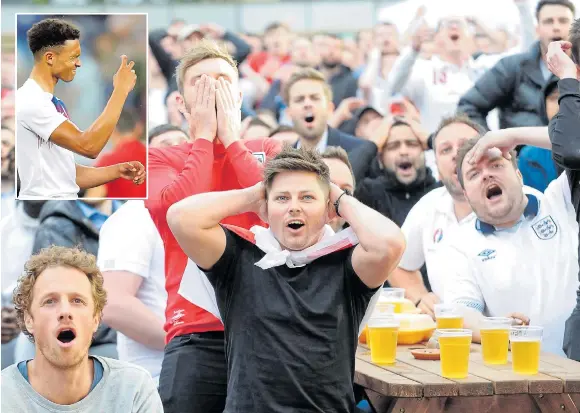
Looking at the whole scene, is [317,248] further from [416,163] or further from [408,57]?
[408,57]

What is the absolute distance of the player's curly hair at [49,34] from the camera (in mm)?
3379

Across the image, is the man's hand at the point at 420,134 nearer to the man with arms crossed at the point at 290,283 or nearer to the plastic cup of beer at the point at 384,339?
the plastic cup of beer at the point at 384,339

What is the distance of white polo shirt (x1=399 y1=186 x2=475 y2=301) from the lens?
518 centimetres

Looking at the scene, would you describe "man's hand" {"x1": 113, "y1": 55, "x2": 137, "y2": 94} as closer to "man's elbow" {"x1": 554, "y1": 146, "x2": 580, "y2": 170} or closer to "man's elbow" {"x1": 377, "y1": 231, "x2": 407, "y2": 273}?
"man's elbow" {"x1": 377, "y1": 231, "x2": 407, "y2": 273}

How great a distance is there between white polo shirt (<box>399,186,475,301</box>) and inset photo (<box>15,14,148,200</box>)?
202 cm

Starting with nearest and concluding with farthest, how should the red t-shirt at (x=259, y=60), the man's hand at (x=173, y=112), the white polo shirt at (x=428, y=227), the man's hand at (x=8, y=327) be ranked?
1. the white polo shirt at (x=428, y=227)
2. the man's hand at (x=8, y=327)
3. the man's hand at (x=173, y=112)
4. the red t-shirt at (x=259, y=60)

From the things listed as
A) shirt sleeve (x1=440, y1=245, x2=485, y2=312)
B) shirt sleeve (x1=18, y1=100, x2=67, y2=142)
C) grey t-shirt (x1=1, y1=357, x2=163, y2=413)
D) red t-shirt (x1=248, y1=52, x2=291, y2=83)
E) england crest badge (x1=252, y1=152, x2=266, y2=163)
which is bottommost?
grey t-shirt (x1=1, y1=357, x2=163, y2=413)

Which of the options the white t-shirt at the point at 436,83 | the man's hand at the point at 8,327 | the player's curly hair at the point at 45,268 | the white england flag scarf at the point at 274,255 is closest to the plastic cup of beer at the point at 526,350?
the white england flag scarf at the point at 274,255

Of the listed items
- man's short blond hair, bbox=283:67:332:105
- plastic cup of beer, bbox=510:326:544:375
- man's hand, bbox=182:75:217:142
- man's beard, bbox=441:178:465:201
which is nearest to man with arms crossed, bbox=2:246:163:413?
man's hand, bbox=182:75:217:142

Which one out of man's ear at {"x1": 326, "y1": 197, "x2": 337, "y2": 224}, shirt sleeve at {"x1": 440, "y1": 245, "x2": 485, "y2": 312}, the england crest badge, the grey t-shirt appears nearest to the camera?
the grey t-shirt

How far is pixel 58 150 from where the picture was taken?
3398 millimetres

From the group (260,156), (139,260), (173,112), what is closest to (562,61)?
(260,156)

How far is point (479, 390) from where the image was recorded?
3484 millimetres

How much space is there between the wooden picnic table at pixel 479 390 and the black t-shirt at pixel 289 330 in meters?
0.24
